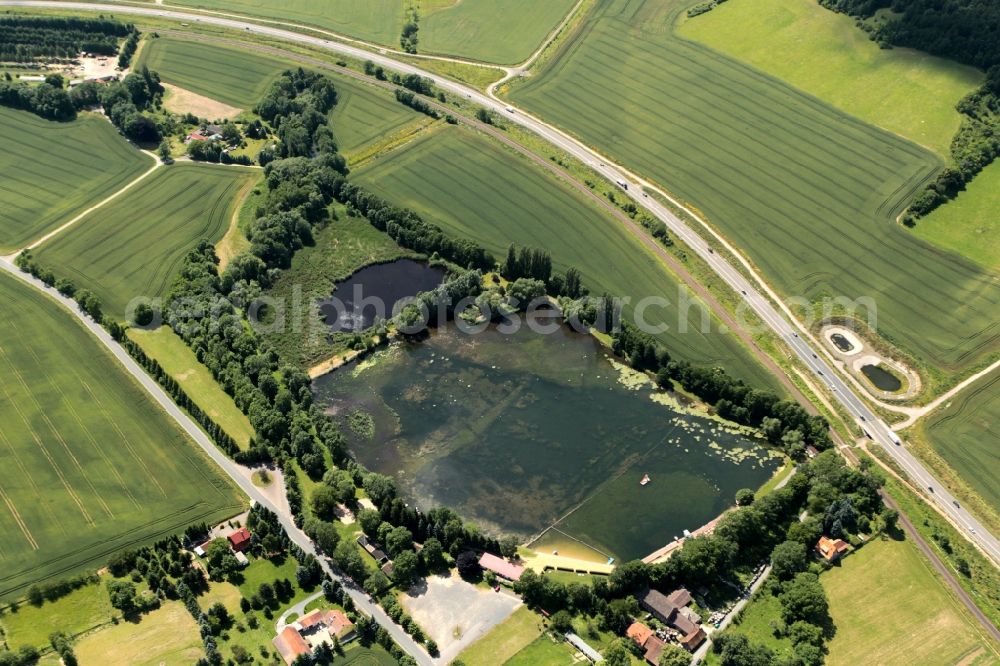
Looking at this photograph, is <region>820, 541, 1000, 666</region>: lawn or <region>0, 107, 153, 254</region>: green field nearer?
<region>820, 541, 1000, 666</region>: lawn

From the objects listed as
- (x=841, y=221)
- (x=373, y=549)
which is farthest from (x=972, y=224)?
(x=373, y=549)

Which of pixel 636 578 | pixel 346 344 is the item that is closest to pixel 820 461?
pixel 636 578

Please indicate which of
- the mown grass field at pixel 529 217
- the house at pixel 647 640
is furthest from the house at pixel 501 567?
the mown grass field at pixel 529 217

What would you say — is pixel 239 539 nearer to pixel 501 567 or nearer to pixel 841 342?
pixel 501 567

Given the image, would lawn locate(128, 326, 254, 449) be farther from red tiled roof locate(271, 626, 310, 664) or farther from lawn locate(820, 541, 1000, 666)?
lawn locate(820, 541, 1000, 666)

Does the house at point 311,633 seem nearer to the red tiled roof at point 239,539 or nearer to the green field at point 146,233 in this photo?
the red tiled roof at point 239,539

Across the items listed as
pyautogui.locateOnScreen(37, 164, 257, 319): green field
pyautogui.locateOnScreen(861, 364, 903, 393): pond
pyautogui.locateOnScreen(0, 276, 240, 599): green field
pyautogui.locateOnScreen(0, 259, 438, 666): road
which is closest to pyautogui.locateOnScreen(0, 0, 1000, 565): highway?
pyautogui.locateOnScreen(861, 364, 903, 393): pond
